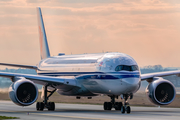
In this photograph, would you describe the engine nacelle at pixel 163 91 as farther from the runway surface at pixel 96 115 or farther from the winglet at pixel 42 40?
the winglet at pixel 42 40

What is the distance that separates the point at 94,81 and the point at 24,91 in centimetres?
562

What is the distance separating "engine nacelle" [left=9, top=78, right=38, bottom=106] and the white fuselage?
4574 millimetres

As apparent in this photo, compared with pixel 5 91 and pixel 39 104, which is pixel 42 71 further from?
pixel 5 91

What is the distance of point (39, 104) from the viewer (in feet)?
123

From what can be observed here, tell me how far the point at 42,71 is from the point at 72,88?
6.32 m

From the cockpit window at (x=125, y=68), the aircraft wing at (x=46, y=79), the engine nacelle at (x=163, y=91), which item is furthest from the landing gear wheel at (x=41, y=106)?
the engine nacelle at (x=163, y=91)

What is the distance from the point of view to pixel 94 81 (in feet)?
113

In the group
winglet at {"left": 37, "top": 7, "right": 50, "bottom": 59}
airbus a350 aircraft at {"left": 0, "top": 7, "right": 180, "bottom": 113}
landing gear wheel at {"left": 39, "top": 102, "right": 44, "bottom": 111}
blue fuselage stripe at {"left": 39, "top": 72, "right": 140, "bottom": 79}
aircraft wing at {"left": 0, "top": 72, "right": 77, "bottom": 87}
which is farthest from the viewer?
winglet at {"left": 37, "top": 7, "right": 50, "bottom": 59}

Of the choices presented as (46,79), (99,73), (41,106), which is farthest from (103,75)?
(41,106)

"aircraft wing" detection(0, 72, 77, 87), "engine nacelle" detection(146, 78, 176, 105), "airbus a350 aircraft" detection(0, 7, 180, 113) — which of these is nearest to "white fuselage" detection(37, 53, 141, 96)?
"airbus a350 aircraft" detection(0, 7, 180, 113)

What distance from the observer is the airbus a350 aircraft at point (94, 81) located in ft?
106

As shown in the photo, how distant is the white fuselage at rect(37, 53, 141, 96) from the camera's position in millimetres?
32031

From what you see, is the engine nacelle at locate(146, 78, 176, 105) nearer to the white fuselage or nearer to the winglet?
the white fuselage

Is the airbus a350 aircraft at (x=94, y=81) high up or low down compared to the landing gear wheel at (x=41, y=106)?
up
